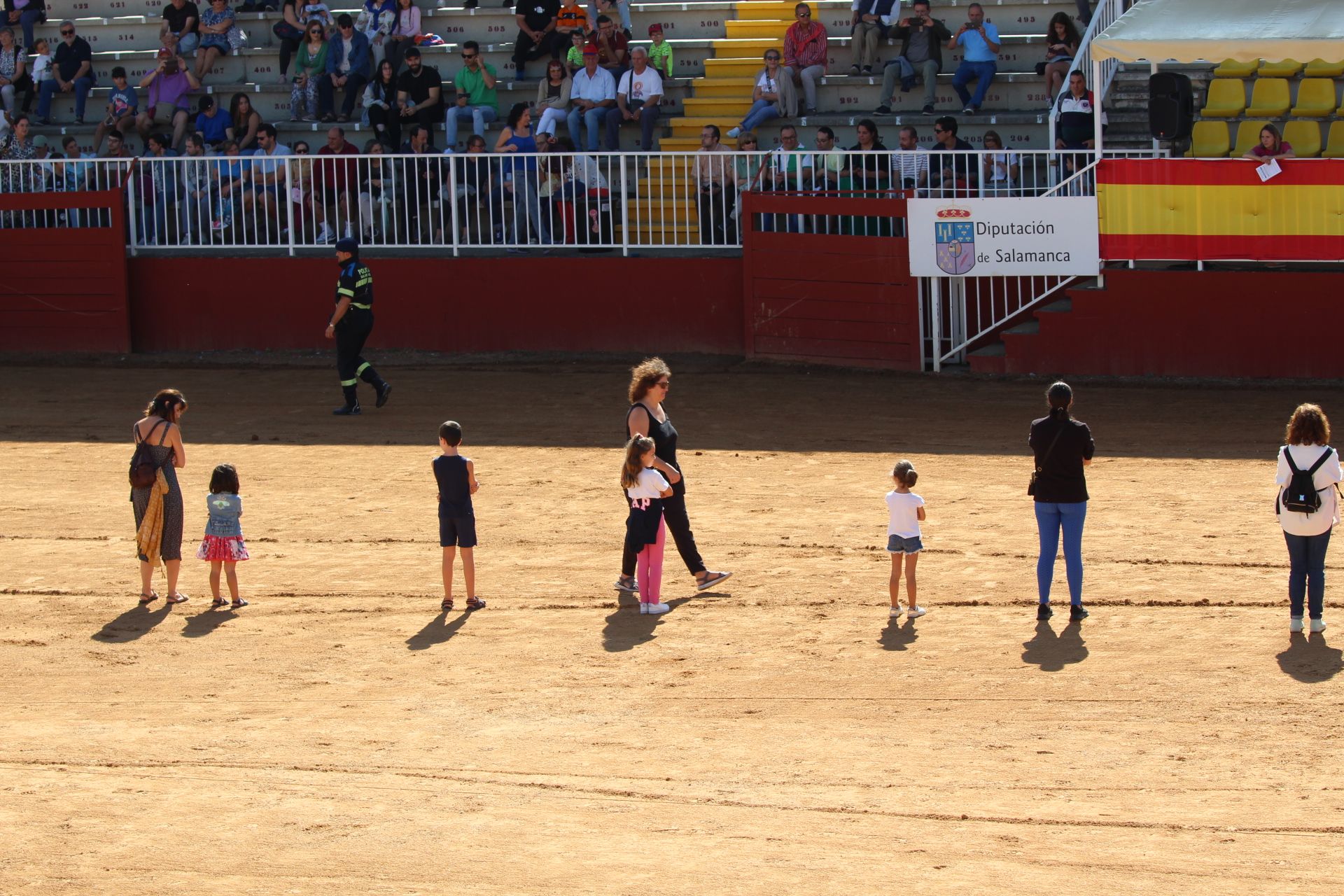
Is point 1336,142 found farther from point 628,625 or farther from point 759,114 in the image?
point 628,625

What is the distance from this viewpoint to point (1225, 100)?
21062 millimetres

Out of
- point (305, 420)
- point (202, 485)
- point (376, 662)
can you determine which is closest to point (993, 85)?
point (305, 420)

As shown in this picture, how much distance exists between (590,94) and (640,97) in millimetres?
665

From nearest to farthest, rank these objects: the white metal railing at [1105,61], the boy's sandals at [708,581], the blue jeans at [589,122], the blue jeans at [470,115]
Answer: the boy's sandals at [708,581] → the white metal railing at [1105,61] → the blue jeans at [589,122] → the blue jeans at [470,115]

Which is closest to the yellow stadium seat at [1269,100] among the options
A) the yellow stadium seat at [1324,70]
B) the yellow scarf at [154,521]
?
the yellow stadium seat at [1324,70]

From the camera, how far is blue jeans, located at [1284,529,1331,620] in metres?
10.0

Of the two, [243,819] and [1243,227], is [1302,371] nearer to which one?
[1243,227]

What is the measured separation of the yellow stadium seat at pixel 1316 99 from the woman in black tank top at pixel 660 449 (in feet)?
41.5

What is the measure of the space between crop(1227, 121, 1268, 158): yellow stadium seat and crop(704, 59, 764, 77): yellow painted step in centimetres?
691

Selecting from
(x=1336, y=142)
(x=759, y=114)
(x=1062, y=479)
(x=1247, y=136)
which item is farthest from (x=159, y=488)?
(x=1336, y=142)

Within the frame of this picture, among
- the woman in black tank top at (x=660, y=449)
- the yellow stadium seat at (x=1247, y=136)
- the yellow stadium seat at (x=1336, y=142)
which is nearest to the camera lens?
the woman in black tank top at (x=660, y=449)

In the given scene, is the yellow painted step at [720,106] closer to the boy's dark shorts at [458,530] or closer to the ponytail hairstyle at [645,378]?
the ponytail hairstyle at [645,378]

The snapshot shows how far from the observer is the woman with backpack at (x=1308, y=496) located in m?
9.91

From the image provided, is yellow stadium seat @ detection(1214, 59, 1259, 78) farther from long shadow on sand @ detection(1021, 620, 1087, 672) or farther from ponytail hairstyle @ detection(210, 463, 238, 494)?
ponytail hairstyle @ detection(210, 463, 238, 494)
